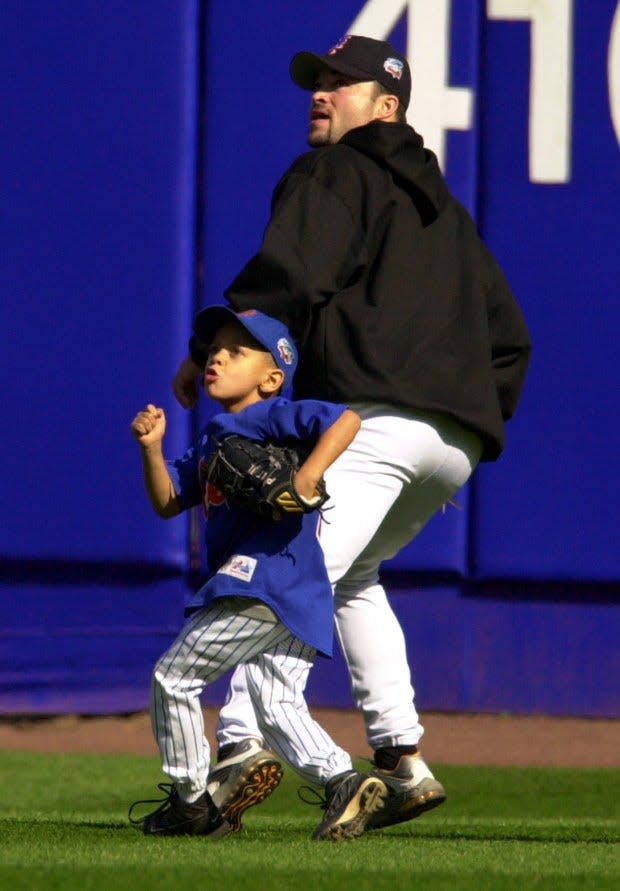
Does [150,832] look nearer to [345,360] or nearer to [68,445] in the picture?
[345,360]

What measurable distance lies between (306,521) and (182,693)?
0.42 metres

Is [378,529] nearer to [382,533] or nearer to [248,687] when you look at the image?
[382,533]

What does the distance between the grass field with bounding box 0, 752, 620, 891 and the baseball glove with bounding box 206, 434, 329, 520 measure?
2.18 ft

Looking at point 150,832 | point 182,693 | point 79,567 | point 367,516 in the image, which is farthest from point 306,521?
point 79,567

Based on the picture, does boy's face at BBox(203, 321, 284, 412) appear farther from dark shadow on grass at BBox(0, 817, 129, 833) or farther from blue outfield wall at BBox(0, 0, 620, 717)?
blue outfield wall at BBox(0, 0, 620, 717)

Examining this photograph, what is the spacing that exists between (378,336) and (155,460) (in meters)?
0.55

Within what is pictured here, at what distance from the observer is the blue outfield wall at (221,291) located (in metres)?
6.08

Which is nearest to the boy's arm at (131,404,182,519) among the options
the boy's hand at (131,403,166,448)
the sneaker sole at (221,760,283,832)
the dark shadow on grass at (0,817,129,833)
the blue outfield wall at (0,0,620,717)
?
the boy's hand at (131,403,166,448)

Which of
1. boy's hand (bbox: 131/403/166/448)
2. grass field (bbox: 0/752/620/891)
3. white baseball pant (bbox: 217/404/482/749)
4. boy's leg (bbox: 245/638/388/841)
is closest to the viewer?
grass field (bbox: 0/752/620/891)

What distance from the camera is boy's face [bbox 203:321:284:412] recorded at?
3480mm

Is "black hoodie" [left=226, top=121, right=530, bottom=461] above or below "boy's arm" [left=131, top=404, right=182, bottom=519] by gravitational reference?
above

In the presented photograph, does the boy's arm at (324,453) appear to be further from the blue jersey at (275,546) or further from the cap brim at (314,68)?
the cap brim at (314,68)

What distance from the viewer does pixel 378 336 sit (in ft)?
11.9

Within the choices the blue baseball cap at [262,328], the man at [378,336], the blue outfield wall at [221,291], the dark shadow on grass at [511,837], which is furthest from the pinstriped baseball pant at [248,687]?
the blue outfield wall at [221,291]
